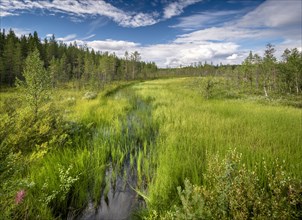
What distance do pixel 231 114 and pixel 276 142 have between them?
19.4ft

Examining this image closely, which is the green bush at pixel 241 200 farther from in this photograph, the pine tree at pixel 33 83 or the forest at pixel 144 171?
the pine tree at pixel 33 83

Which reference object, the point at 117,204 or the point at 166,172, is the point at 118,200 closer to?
the point at 117,204

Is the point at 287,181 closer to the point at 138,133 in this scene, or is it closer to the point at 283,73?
the point at 138,133

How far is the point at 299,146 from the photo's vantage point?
21.5 feet

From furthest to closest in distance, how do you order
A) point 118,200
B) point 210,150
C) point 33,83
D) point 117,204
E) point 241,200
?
1. point 33,83
2. point 210,150
3. point 118,200
4. point 117,204
5. point 241,200

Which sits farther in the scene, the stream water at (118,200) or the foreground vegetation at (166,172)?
the stream water at (118,200)

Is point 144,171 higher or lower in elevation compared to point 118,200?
higher

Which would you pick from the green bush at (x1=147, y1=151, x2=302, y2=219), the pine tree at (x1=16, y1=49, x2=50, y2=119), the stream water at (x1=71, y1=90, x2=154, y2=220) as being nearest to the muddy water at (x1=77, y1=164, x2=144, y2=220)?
the stream water at (x1=71, y1=90, x2=154, y2=220)

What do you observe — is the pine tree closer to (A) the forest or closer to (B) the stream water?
(A) the forest

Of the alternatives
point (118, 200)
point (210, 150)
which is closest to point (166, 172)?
point (118, 200)

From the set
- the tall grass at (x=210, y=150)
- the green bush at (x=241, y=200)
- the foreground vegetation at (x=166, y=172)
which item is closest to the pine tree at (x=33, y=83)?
the foreground vegetation at (x=166, y=172)

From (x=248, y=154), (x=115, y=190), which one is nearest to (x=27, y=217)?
(x=115, y=190)

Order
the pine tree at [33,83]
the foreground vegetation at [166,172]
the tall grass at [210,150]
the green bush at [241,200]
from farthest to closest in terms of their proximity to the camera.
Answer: the pine tree at [33,83], the tall grass at [210,150], the foreground vegetation at [166,172], the green bush at [241,200]

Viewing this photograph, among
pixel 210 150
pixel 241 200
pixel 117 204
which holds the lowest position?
pixel 117 204
